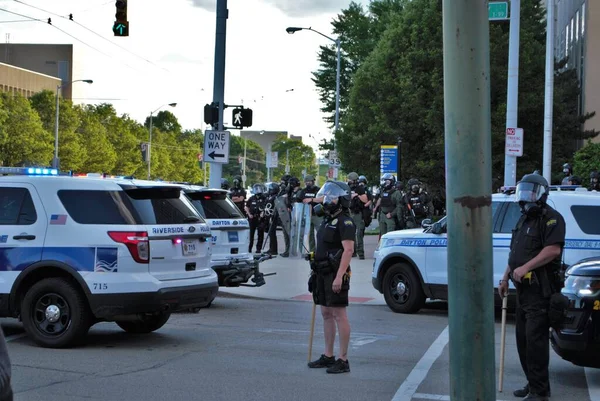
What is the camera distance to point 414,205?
22.4 metres

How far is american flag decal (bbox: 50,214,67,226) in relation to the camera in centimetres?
1030

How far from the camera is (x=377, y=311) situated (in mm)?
14703

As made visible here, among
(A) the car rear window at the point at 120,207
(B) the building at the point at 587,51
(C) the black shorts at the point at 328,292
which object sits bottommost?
(C) the black shorts at the point at 328,292

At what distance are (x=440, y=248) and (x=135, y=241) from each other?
517cm

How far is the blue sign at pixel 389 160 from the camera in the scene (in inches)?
1153

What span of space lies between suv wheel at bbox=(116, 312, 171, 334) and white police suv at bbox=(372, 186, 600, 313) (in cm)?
372

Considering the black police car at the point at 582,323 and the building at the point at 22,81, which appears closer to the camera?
the black police car at the point at 582,323

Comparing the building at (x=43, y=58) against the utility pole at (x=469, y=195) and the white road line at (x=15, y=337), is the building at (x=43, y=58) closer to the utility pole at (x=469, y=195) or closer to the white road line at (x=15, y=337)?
the white road line at (x=15, y=337)

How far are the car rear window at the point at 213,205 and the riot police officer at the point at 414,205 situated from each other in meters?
8.27

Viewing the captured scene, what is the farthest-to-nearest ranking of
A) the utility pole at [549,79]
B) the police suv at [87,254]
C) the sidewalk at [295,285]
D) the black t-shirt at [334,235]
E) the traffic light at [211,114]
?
the utility pole at [549,79]
the traffic light at [211,114]
the sidewalk at [295,285]
the police suv at [87,254]
the black t-shirt at [334,235]

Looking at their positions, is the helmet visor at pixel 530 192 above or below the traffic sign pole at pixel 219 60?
below

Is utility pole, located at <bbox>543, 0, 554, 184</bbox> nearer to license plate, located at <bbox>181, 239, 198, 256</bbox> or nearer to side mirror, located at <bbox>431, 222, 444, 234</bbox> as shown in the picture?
side mirror, located at <bbox>431, 222, 444, 234</bbox>

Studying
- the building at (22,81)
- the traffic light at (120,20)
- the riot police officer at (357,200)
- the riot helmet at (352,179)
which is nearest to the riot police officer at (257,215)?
the riot police officer at (357,200)

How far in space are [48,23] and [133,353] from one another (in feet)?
88.4
